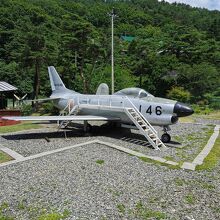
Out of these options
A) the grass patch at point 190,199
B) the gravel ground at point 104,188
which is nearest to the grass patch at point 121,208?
the gravel ground at point 104,188

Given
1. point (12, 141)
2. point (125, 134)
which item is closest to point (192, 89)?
point (125, 134)

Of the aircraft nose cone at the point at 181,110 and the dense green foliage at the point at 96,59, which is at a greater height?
the dense green foliage at the point at 96,59

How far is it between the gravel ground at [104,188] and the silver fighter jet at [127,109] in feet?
8.42

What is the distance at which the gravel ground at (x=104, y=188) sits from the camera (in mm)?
6523

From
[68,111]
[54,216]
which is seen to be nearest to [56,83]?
[68,111]

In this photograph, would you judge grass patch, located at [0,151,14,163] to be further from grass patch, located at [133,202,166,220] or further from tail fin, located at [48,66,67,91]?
tail fin, located at [48,66,67,91]

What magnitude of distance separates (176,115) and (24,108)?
65.0 feet

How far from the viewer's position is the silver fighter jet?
13.8m

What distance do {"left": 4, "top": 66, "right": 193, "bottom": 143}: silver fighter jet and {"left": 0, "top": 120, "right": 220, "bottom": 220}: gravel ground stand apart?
2.57 metres

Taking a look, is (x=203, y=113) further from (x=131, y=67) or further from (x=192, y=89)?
(x=131, y=67)

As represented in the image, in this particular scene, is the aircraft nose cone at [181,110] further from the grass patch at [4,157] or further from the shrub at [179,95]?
the shrub at [179,95]

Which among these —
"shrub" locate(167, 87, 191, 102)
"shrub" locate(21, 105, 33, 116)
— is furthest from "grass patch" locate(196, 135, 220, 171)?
"shrub" locate(167, 87, 191, 102)

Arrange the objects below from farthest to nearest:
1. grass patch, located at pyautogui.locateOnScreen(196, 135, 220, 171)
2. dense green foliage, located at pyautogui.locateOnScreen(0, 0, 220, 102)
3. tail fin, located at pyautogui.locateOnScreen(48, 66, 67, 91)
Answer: dense green foliage, located at pyautogui.locateOnScreen(0, 0, 220, 102)
tail fin, located at pyautogui.locateOnScreen(48, 66, 67, 91)
grass patch, located at pyautogui.locateOnScreen(196, 135, 220, 171)

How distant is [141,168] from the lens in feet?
32.0
